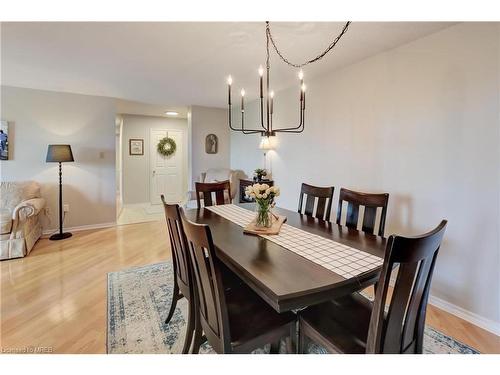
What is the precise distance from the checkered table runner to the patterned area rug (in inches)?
29.2

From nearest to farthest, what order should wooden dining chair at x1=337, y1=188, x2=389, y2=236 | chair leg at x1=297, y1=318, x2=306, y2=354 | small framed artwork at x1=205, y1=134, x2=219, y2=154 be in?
1. chair leg at x1=297, y1=318, x2=306, y2=354
2. wooden dining chair at x1=337, y1=188, x2=389, y2=236
3. small framed artwork at x1=205, y1=134, x2=219, y2=154

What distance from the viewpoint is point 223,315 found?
1.10 metres

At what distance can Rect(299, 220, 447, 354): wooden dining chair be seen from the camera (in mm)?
858

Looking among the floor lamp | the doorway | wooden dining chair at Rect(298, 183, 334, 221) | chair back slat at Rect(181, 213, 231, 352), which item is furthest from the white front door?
chair back slat at Rect(181, 213, 231, 352)

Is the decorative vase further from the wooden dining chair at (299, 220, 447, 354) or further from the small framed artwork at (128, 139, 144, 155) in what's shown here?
the small framed artwork at (128, 139, 144, 155)

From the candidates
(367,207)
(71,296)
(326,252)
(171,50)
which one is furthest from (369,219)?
(71,296)

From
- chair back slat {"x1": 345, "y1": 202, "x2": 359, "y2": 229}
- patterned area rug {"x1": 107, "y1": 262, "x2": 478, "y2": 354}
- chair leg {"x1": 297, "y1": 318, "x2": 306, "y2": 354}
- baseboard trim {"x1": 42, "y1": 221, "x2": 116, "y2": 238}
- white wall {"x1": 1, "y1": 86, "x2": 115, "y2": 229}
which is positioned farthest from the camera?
baseboard trim {"x1": 42, "y1": 221, "x2": 116, "y2": 238}

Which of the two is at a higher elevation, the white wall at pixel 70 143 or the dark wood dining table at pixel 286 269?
the white wall at pixel 70 143

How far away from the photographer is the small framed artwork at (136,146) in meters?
6.28

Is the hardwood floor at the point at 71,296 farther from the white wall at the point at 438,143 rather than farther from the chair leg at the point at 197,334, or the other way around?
the chair leg at the point at 197,334

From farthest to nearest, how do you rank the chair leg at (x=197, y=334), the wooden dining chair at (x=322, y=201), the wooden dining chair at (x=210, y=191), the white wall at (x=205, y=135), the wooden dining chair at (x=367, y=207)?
1. the white wall at (x=205, y=135)
2. the wooden dining chair at (x=210, y=191)
3. the wooden dining chair at (x=322, y=201)
4. the wooden dining chair at (x=367, y=207)
5. the chair leg at (x=197, y=334)

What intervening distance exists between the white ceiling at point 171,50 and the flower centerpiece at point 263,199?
1296mm

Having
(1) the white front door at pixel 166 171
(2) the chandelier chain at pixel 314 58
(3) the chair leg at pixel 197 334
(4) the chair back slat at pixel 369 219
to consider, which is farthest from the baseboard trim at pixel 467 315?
(1) the white front door at pixel 166 171

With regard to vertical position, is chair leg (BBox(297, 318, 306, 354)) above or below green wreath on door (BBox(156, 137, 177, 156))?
below
